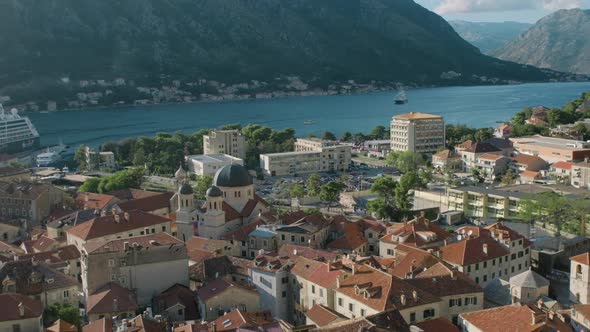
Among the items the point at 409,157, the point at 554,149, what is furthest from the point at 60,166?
the point at 554,149

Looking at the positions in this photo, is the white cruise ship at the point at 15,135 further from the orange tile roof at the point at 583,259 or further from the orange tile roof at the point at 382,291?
the orange tile roof at the point at 583,259

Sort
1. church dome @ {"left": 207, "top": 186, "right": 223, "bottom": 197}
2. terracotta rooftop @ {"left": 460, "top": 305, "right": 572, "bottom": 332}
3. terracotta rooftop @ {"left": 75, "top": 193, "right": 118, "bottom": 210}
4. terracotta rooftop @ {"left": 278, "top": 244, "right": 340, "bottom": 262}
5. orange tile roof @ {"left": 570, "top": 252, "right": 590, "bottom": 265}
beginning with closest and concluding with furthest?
terracotta rooftop @ {"left": 460, "top": 305, "right": 572, "bottom": 332}, orange tile roof @ {"left": 570, "top": 252, "right": 590, "bottom": 265}, terracotta rooftop @ {"left": 278, "top": 244, "right": 340, "bottom": 262}, church dome @ {"left": 207, "top": 186, "right": 223, "bottom": 197}, terracotta rooftop @ {"left": 75, "top": 193, "right": 118, "bottom": 210}

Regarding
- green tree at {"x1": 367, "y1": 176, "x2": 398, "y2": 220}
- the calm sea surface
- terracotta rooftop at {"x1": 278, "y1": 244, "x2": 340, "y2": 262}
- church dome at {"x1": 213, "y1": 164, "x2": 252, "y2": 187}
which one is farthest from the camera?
the calm sea surface

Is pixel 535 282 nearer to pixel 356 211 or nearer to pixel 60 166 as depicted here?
pixel 356 211

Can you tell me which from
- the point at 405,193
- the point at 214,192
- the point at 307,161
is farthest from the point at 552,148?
the point at 214,192

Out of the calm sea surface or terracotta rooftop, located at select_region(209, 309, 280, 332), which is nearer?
terracotta rooftop, located at select_region(209, 309, 280, 332)

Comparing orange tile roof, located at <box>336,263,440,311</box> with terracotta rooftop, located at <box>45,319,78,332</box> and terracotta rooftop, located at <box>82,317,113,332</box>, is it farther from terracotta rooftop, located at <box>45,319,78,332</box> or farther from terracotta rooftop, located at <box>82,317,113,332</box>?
terracotta rooftop, located at <box>45,319,78,332</box>

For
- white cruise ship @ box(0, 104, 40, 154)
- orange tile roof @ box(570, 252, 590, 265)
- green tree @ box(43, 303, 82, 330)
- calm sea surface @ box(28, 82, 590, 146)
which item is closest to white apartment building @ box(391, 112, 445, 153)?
calm sea surface @ box(28, 82, 590, 146)
